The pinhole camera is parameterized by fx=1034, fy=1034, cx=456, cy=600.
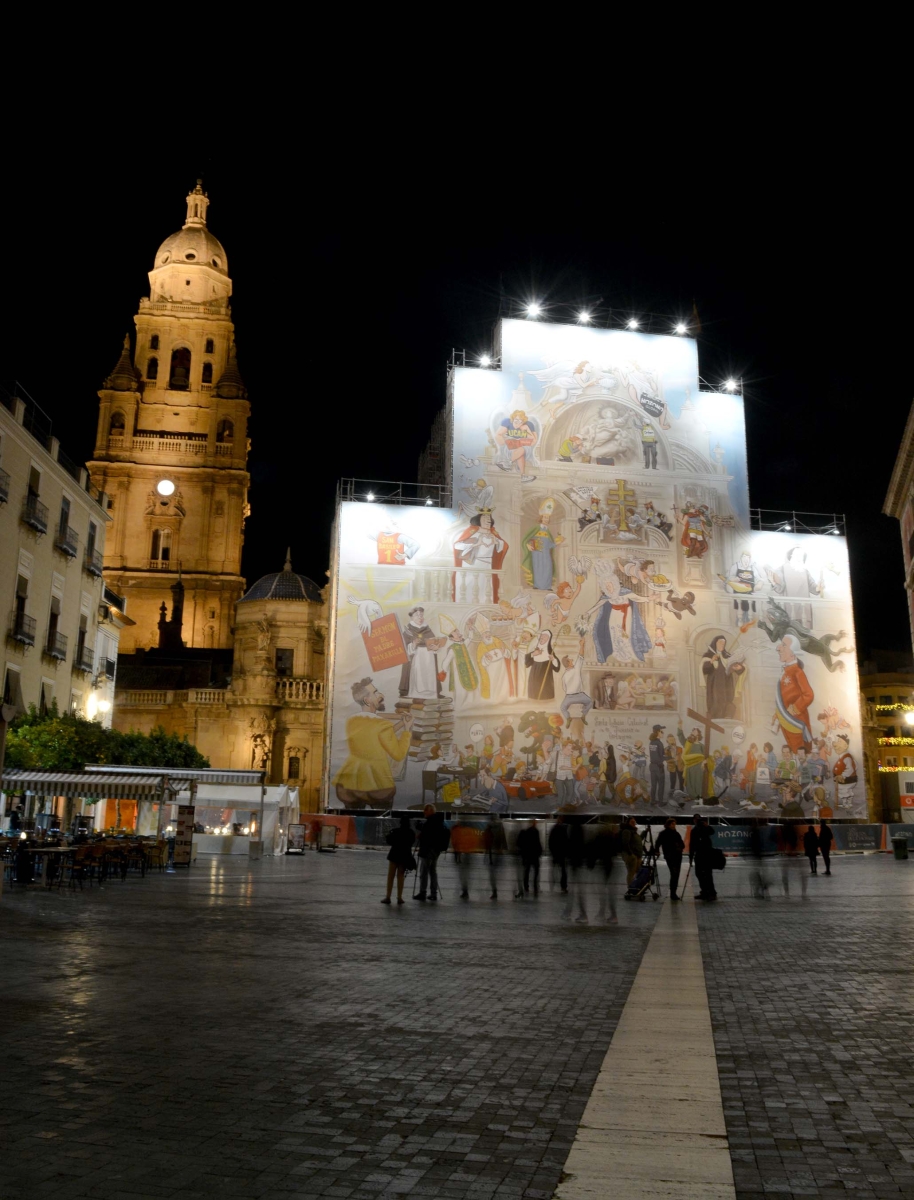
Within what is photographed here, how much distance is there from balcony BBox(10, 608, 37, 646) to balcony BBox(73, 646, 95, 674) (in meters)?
3.84

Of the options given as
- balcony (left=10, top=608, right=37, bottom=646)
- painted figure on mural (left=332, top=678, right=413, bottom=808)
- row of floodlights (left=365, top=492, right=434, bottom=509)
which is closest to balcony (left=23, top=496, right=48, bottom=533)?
balcony (left=10, top=608, right=37, bottom=646)

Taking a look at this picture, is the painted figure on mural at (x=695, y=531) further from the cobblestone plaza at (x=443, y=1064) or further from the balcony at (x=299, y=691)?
the cobblestone plaza at (x=443, y=1064)

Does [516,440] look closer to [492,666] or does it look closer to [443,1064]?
[492,666]

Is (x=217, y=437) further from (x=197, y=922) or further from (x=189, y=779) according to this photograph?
(x=197, y=922)

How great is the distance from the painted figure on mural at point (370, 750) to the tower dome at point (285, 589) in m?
18.1

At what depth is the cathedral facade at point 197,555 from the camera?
5188 centimetres

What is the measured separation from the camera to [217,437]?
69562 millimetres

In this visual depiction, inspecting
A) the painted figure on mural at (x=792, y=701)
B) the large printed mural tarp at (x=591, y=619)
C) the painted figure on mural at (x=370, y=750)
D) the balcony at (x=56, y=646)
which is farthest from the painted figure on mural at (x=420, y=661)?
the painted figure on mural at (x=792, y=701)

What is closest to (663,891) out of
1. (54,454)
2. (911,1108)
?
(911,1108)

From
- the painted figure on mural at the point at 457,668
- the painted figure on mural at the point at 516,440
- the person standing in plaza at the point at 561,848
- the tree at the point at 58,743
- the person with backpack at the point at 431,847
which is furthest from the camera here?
the painted figure on mural at the point at 516,440

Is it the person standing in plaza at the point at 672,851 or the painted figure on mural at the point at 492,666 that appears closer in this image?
the person standing in plaza at the point at 672,851

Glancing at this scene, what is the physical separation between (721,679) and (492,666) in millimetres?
9814

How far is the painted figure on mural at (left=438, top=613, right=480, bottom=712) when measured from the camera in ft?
131

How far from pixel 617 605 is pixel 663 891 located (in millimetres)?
24385
